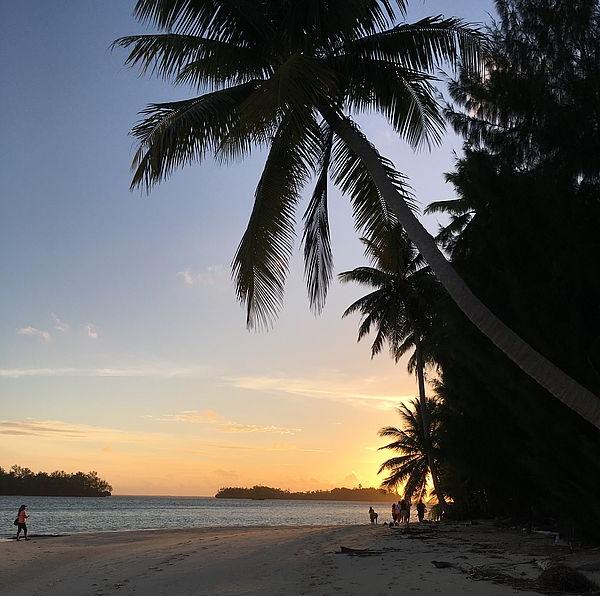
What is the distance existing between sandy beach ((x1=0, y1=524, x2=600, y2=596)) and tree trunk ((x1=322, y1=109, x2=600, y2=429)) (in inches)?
136

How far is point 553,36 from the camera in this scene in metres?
11.4

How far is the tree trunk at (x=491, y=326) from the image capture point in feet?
21.8

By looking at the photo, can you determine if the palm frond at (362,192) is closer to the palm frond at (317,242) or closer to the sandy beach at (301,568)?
the palm frond at (317,242)

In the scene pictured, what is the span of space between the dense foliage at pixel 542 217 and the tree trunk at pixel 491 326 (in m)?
3.17

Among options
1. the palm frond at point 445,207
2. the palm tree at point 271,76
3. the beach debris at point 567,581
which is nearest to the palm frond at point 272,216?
the palm tree at point 271,76

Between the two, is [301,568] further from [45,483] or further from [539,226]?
[45,483]

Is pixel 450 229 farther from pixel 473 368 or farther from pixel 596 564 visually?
pixel 596 564

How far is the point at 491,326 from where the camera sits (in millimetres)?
7035

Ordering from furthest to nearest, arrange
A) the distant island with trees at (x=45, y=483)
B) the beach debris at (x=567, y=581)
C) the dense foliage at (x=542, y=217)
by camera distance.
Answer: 1. the distant island with trees at (x=45, y=483)
2. the dense foliage at (x=542, y=217)
3. the beach debris at (x=567, y=581)

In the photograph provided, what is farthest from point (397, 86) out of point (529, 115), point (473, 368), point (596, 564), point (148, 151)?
point (596, 564)

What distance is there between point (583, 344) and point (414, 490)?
27.1m

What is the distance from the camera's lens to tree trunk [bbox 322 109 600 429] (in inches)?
262

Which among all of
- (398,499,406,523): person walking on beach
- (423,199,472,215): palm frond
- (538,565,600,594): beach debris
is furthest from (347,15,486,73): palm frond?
(398,499,406,523): person walking on beach

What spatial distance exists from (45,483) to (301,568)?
544 ft
